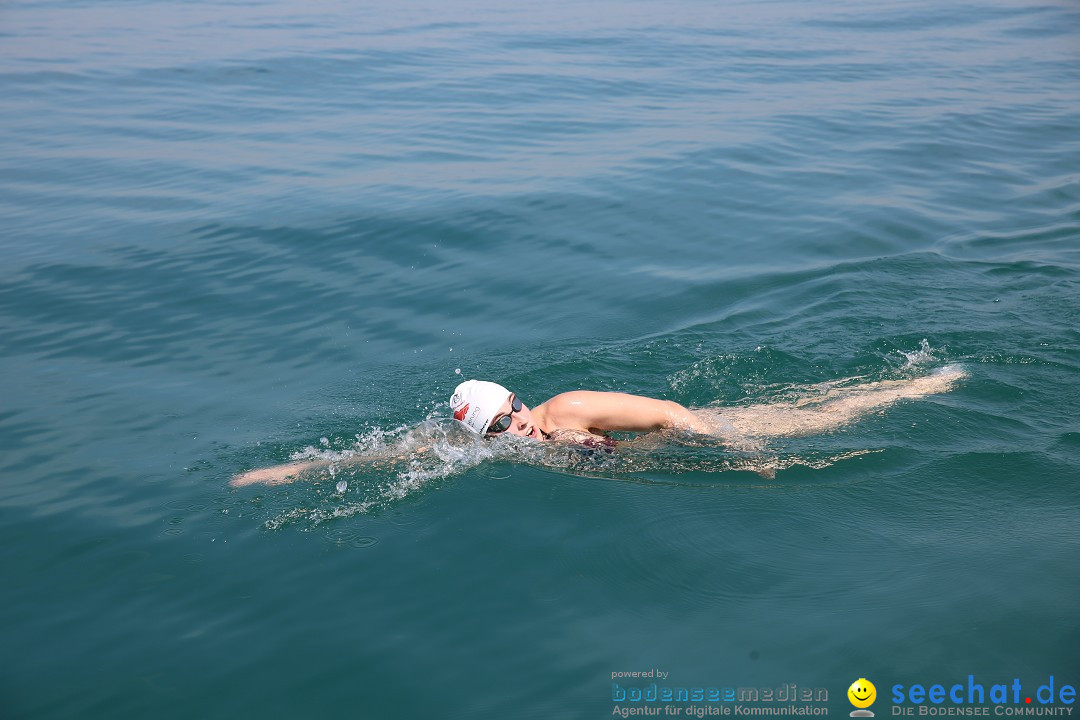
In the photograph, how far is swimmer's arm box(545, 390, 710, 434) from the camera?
22.7 feet

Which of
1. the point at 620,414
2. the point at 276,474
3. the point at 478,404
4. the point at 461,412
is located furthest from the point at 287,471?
the point at 620,414

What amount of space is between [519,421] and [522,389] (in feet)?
5.88

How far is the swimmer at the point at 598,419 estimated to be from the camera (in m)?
6.94

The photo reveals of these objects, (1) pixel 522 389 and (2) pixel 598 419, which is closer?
(2) pixel 598 419

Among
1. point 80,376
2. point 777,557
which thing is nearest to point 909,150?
point 777,557

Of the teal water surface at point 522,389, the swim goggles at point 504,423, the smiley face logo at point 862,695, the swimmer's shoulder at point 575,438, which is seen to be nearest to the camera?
the smiley face logo at point 862,695

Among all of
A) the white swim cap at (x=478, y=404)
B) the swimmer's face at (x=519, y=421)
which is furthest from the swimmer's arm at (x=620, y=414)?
the white swim cap at (x=478, y=404)

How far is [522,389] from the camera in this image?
875cm

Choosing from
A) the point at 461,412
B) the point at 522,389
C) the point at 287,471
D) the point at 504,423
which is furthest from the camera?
the point at 522,389

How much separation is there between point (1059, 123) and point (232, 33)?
27.0 m

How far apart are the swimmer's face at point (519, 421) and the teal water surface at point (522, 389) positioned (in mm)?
226

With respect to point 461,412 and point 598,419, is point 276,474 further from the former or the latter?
point 598,419

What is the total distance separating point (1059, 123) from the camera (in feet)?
62.0

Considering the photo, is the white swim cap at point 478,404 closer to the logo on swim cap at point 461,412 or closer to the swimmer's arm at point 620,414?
the logo on swim cap at point 461,412
